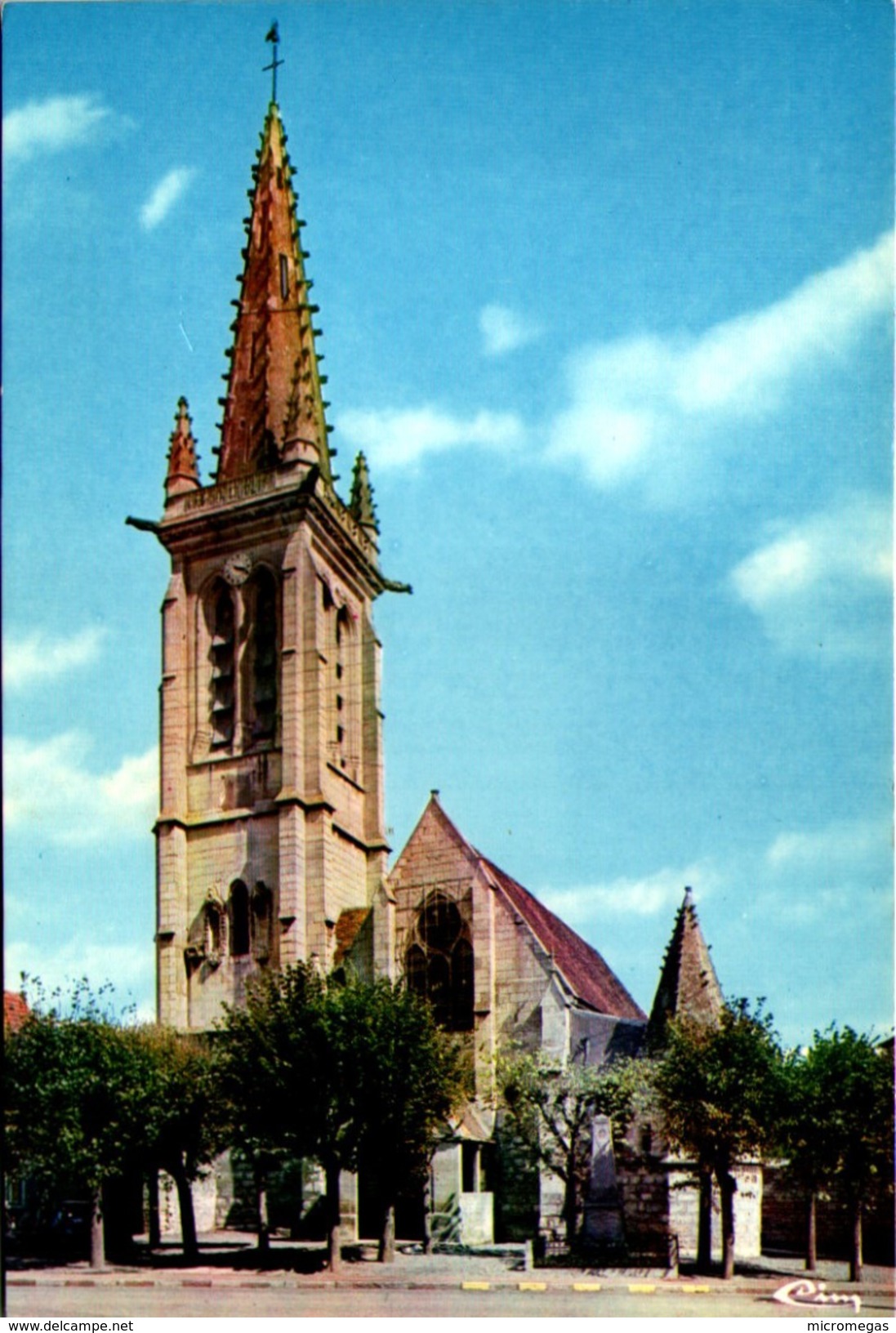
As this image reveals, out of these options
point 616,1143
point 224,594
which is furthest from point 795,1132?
point 224,594

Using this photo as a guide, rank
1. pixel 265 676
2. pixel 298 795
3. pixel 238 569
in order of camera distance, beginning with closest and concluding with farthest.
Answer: pixel 298 795
pixel 265 676
pixel 238 569

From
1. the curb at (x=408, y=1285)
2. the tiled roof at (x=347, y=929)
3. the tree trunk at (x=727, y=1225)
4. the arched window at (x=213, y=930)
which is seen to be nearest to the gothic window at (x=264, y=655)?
the arched window at (x=213, y=930)

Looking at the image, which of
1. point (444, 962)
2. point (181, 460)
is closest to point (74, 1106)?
point (444, 962)

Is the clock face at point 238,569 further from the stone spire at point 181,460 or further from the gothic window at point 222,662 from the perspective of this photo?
the stone spire at point 181,460

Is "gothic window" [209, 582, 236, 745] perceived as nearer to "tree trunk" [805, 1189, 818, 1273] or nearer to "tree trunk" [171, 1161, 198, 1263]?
"tree trunk" [171, 1161, 198, 1263]

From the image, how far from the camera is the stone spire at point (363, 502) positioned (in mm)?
53906

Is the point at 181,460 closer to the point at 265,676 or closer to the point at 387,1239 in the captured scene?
the point at 265,676

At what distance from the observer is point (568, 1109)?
3681 centimetres

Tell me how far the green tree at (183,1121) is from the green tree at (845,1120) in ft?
41.4

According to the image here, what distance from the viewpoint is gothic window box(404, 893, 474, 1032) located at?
43469 millimetres

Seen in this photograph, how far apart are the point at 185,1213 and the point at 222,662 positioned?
2061cm

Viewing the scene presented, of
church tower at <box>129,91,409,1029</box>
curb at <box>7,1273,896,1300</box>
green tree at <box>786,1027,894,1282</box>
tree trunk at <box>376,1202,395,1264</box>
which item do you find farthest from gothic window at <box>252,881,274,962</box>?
green tree at <box>786,1027,894,1282</box>

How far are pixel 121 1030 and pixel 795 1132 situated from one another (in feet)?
50.6

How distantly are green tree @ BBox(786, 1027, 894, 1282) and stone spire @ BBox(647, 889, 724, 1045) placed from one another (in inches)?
285
